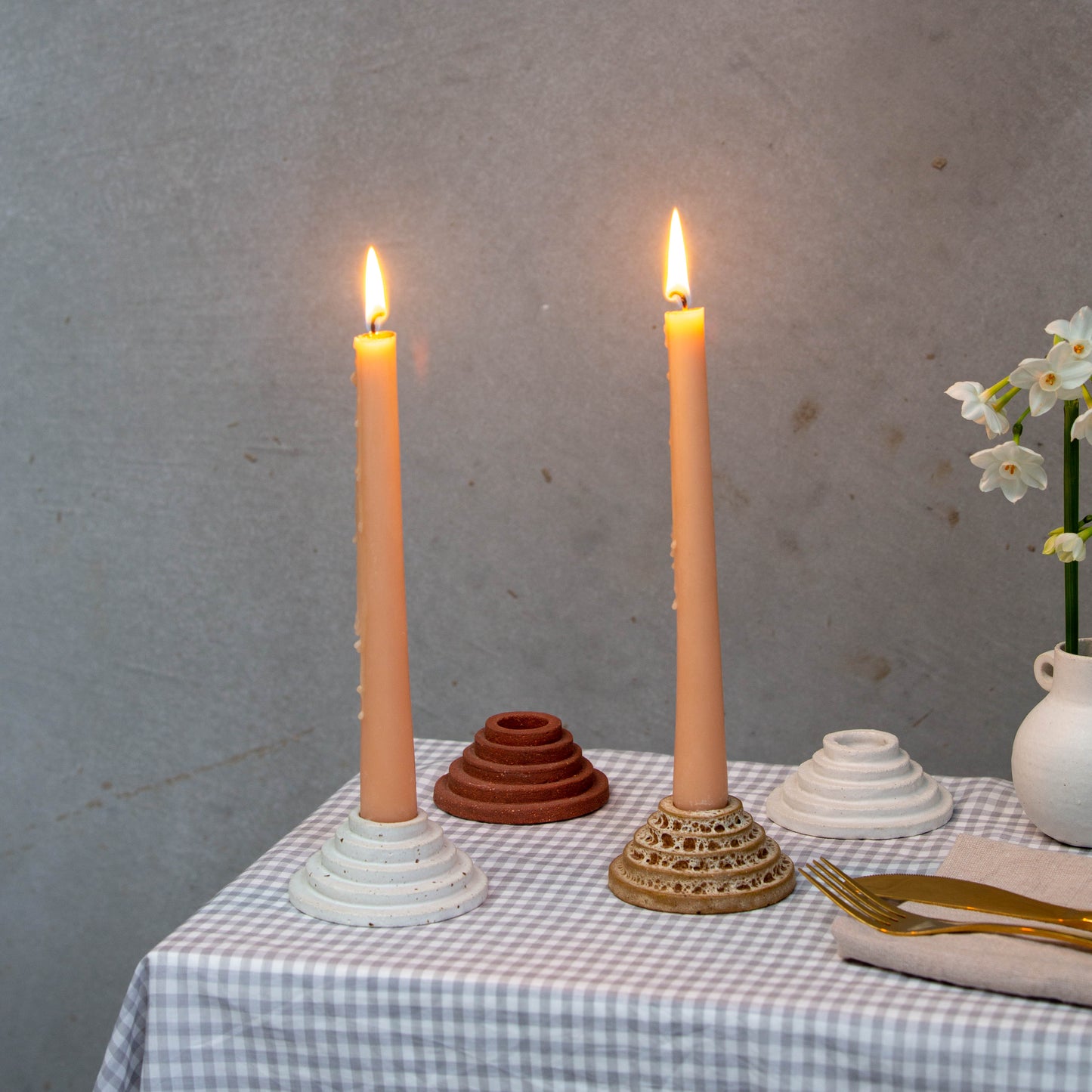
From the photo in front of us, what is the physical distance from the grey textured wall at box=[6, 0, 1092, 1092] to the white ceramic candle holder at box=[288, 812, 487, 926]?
3.52 feet

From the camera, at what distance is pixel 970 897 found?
77 cm

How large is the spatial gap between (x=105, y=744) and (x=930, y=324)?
141cm

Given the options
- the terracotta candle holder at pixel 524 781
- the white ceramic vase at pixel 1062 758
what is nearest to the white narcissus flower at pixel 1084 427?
the white ceramic vase at pixel 1062 758

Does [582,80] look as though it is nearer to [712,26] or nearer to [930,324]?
[712,26]

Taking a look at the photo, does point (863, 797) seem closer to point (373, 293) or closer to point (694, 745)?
point (694, 745)

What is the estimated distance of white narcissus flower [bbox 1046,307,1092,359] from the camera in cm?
84

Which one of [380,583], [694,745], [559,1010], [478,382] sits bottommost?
[559,1010]

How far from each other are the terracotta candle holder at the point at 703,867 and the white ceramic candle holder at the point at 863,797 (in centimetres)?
10

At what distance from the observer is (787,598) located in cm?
184

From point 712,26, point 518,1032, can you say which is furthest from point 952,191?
point 518,1032

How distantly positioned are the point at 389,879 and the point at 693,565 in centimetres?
28

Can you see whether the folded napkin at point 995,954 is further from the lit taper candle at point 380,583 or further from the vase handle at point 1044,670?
the lit taper candle at point 380,583

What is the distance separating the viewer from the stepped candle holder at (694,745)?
0.80 m

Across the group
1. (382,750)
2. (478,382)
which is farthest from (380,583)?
(478,382)
